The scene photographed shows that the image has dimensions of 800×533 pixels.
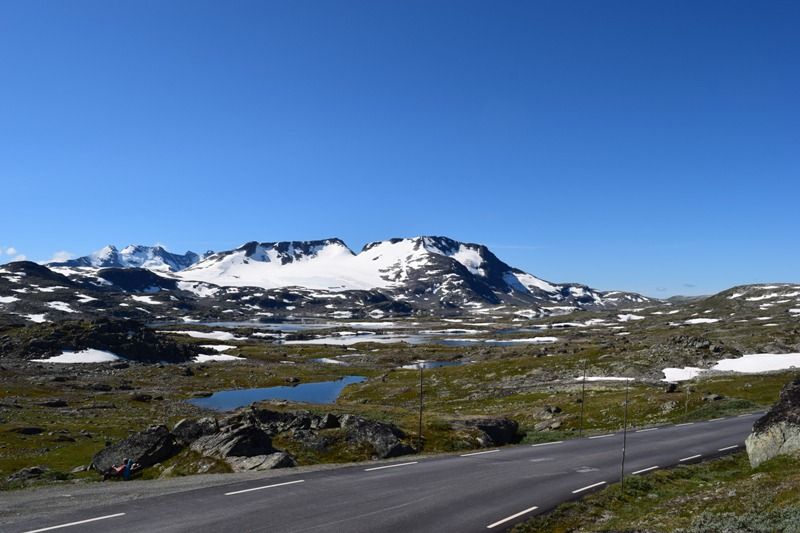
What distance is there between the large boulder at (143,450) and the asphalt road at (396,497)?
626 inches

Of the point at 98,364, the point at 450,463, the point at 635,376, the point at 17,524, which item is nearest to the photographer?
the point at 17,524

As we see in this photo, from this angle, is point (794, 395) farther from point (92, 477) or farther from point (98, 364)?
point (98, 364)

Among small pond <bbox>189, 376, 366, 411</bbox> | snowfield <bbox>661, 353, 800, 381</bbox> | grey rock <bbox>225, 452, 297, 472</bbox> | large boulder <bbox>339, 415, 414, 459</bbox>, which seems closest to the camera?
grey rock <bbox>225, 452, 297, 472</bbox>

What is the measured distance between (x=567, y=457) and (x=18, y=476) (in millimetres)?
44167

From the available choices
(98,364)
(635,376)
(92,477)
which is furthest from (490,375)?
(98,364)

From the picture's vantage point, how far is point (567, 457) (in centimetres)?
A: 3781

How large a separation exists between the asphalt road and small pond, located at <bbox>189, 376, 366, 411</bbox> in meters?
83.9

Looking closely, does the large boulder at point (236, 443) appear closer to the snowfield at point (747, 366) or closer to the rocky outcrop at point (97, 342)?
the snowfield at point (747, 366)

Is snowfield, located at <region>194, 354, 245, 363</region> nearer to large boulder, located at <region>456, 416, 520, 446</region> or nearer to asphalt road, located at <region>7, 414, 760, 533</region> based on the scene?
large boulder, located at <region>456, 416, 520, 446</region>

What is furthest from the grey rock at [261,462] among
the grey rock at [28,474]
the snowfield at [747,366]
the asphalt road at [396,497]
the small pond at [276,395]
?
the snowfield at [747,366]

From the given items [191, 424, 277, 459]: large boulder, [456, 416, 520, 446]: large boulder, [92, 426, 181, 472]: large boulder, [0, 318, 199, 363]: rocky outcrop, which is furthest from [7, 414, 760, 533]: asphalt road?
[0, 318, 199, 363]: rocky outcrop

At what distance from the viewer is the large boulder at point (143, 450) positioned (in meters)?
40.5

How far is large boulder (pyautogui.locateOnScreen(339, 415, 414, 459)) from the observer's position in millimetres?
42300

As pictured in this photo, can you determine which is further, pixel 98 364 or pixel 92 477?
pixel 98 364
